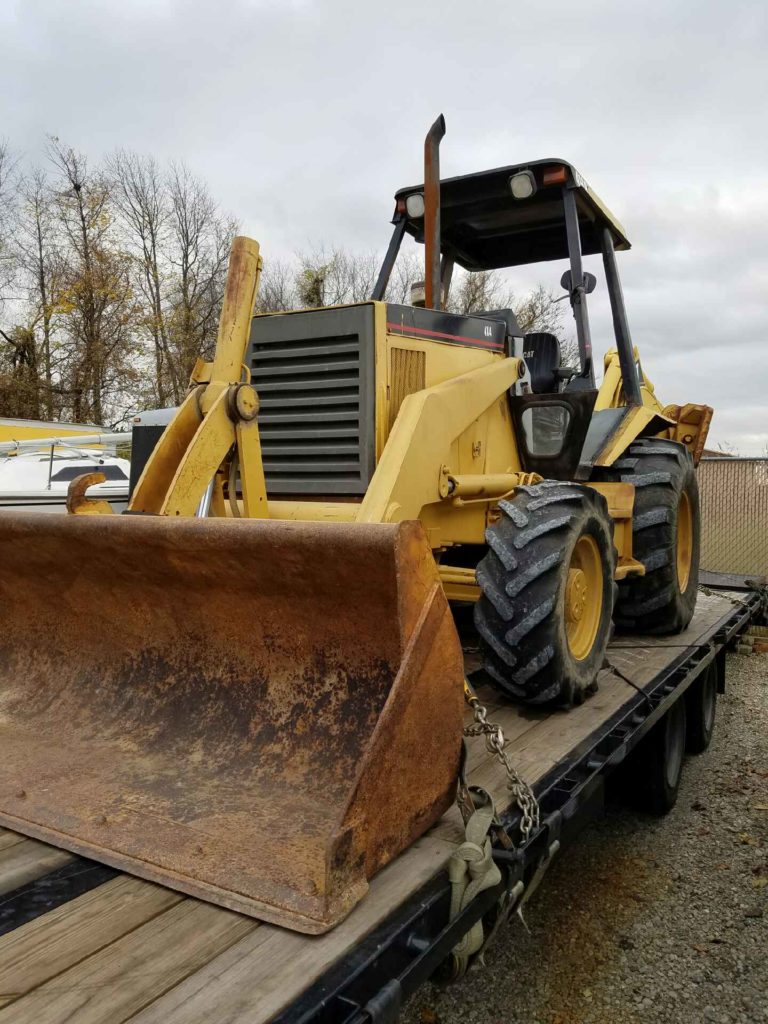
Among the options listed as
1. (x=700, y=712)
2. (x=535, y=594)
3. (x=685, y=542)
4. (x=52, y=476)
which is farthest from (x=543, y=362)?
(x=52, y=476)

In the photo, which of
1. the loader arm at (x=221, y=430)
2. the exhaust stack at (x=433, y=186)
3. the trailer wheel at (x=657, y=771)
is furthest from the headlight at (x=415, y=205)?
the trailer wheel at (x=657, y=771)

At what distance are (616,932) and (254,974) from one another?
2240mm

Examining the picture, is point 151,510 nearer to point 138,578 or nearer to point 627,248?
point 138,578

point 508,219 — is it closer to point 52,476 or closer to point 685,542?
point 685,542

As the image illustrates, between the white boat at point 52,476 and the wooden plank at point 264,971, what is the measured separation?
9.43 metres

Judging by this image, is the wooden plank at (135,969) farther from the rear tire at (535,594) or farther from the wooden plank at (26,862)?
the rear tire at (535,594)

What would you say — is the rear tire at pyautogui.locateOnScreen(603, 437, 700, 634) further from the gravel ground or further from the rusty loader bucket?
the rusty loader bucket

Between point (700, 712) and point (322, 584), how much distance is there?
3.76 meters

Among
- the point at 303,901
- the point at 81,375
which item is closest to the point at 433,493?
the point at 303,901

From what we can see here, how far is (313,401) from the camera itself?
13.3 ft

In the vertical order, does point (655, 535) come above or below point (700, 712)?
above

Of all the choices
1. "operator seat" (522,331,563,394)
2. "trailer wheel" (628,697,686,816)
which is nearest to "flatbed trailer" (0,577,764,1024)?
"trailer wheel" (628,697,686,816)

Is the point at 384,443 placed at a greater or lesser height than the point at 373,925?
greater

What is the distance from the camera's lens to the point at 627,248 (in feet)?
19.8
